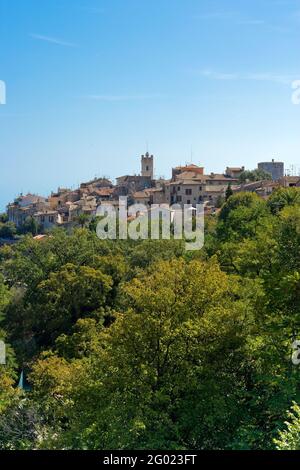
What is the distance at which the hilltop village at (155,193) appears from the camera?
75562mm

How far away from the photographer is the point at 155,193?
81625 mm

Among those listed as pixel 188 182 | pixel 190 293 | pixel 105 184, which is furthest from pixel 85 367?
pixel 105 184

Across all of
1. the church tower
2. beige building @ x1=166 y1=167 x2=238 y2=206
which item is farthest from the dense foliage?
the church tower

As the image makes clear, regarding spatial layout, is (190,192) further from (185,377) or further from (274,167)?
(185,377)

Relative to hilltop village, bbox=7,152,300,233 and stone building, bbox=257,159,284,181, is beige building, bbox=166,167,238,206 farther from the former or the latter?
stone building, bbox=257,159,284,181

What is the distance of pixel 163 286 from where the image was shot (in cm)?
1505

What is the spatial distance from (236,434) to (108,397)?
327cm

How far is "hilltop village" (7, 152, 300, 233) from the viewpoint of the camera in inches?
2975

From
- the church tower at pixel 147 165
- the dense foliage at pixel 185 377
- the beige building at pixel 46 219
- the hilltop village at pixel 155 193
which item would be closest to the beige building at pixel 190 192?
the hilltop village at pixel 155 193

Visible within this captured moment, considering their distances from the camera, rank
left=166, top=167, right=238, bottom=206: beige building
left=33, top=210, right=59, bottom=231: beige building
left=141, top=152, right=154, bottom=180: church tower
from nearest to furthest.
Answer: left=166, top=167, right=238, bottom=206: beige building < left=33, top=210, right=59, bottom=231: beige building < left=141, top=152, right=154, bottom=180: church tower

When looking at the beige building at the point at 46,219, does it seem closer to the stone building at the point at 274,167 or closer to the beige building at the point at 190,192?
the beige building at the point at 190,192

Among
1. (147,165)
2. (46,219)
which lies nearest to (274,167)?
(147,165)
